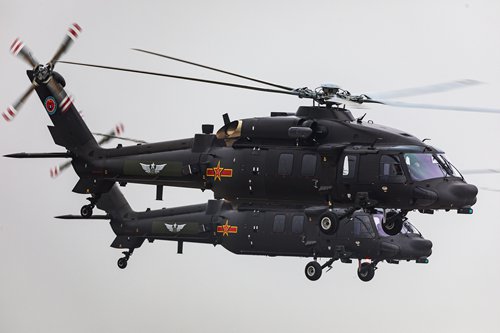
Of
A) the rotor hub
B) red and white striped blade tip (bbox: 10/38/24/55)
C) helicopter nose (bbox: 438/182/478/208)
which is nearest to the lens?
helicopter nose (bbox: 438/182/478/208)

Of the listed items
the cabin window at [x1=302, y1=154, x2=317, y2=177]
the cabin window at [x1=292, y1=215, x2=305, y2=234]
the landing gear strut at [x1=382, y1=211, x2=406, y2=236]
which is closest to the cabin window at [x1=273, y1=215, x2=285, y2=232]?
the cabin window at [x1=292, y1=215, x2=305, y2=234]

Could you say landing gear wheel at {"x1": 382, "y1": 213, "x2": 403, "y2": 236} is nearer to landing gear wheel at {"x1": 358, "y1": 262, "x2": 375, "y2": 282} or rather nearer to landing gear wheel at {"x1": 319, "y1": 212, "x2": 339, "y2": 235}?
landing gear wheel at {"x1": 319, "y1": 212, "x2": 339, "y2": 235}

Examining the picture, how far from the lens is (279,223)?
1828 inches

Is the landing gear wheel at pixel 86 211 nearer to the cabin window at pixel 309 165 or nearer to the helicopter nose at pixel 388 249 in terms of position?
the cabin window at pixel 309 165

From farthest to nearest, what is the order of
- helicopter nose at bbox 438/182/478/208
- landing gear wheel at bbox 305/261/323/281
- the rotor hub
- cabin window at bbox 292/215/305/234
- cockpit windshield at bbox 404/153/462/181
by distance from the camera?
cabin window at bbox 292/215/305/234
landing gear wheel at bbox 305/261/323/281
the rotor hub
cockpit windshield at bbox 404/153/462/181
helicopter nose at bbox 438/182/478/208

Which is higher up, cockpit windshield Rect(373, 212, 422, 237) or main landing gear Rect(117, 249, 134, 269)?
cockpit windshield Rect(373, 212, 422, 237)

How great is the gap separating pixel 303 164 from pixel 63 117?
9162mm

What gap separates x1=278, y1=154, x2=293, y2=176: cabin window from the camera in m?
35.8

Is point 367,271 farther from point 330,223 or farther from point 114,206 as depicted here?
point 330,223

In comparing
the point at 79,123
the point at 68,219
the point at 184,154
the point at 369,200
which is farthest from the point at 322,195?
the point at 68,219

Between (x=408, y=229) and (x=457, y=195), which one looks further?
(x=408, y=229)

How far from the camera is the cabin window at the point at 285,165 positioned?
3575 cm

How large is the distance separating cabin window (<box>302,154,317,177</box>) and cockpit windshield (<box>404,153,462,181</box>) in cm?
261

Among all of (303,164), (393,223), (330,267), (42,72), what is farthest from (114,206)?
(393,223)
